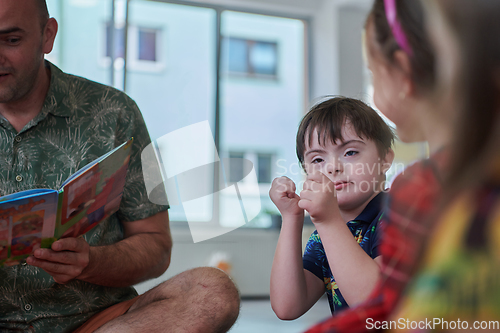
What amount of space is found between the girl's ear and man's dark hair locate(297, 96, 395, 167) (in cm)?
55

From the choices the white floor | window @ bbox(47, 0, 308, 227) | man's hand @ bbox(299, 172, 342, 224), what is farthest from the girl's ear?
window @ bbox(47, 0, 308, 227)

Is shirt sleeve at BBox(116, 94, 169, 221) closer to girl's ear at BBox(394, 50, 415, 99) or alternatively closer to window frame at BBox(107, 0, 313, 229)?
girl's ear at BBox(394, 50, 415, 99)

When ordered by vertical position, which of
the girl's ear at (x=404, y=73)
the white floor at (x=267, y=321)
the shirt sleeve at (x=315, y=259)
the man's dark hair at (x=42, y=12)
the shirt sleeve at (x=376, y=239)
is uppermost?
the man's dark hair at (x=42, y=12)

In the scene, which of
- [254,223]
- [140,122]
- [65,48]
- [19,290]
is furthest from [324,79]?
[19,290]

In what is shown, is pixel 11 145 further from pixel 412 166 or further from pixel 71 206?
pixel 412 166

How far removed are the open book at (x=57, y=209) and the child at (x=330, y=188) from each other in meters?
0.35

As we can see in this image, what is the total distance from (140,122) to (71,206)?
1.58 feet

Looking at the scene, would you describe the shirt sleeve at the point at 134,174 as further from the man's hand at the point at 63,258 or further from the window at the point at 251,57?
the window at the point at 251,57

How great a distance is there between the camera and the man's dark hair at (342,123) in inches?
39.5

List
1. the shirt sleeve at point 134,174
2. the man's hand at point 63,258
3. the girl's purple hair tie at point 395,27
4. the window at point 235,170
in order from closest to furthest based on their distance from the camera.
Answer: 1. the girl's purple hair tie at point 395,27
2. the man's hand at point 63,258
3. the shirt sleeve at point 134,174
4. the window at point 235,170

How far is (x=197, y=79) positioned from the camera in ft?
15.0

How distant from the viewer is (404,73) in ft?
1.44

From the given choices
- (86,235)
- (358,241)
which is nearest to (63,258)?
(86,235)

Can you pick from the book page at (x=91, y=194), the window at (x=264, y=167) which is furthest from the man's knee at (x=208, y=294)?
the window at (x=264, y=167)
